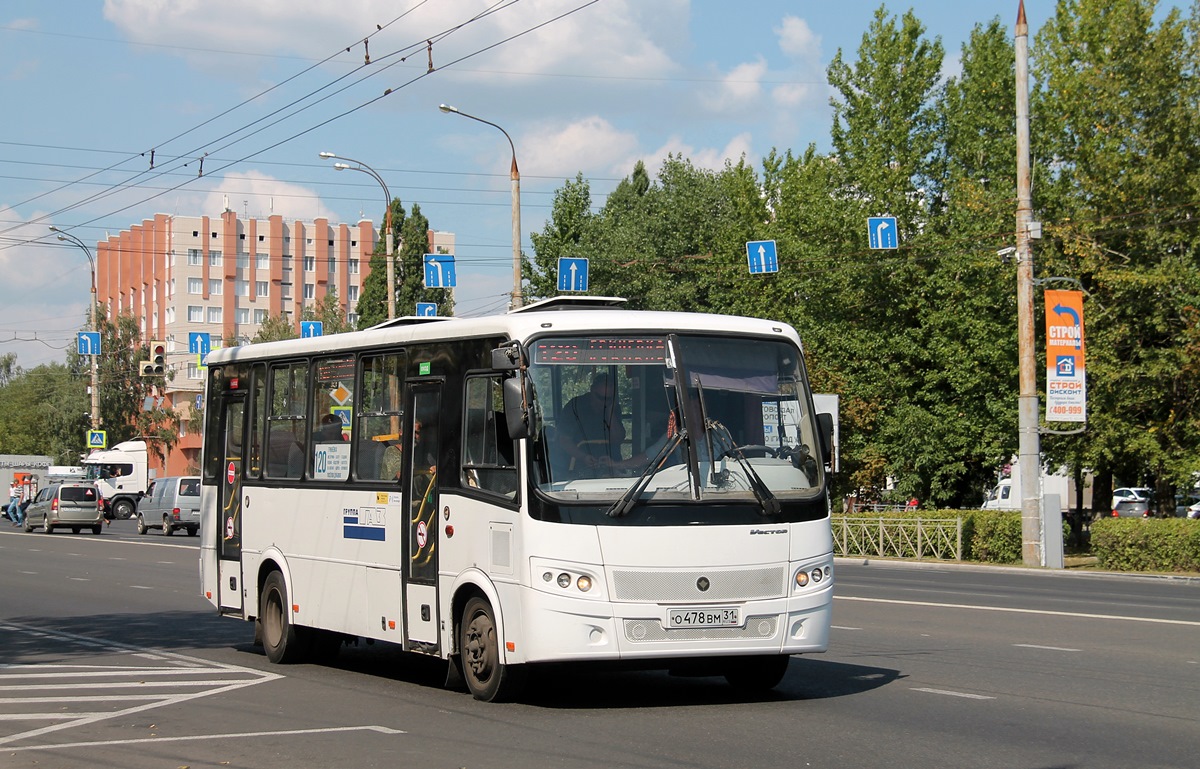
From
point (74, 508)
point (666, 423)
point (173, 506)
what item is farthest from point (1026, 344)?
point (74, 508)

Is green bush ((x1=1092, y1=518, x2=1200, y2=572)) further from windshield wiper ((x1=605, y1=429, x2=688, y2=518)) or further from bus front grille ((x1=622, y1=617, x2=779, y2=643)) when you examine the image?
windshield wiper ((x1=605, y1=429, x2=688, y2=518))

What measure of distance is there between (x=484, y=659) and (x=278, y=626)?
408 centimetres

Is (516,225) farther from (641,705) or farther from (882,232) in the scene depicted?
(641,705)

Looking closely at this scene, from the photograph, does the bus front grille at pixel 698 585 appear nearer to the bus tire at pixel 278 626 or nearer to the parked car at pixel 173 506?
the bus tire at pixel 278 626

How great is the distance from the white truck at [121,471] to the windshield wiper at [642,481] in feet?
216

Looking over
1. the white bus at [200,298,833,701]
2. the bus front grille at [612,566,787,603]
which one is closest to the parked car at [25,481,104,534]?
the white bus at [200,298,833,701]

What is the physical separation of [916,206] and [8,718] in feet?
134

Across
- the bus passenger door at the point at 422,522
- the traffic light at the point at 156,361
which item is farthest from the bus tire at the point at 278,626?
the traffic light at the point at 156,361

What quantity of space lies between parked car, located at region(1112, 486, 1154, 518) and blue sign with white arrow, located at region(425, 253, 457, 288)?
3296cm

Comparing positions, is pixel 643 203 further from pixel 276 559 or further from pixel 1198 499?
pixel 276 559

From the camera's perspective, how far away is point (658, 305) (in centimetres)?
6316

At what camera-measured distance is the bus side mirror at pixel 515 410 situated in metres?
10.3

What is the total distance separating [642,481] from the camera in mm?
10523

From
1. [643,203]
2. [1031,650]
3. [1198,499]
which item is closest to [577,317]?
[1031,650]
